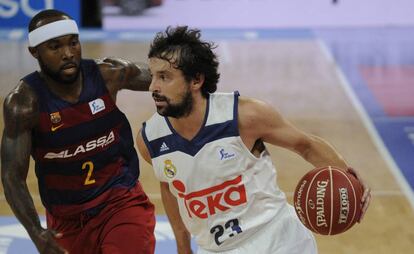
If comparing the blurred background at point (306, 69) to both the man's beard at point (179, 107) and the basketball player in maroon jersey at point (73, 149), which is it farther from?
the man's beard at point (179, 107)

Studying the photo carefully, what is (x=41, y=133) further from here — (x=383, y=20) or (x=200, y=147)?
(x=383, y=20)

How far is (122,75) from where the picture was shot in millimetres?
5438

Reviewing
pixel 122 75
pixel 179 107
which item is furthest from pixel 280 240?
pixel 122 75

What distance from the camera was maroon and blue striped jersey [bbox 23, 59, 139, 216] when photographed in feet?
16.8

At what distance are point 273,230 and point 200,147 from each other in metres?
0.57

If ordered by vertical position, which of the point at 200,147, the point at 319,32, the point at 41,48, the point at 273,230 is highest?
the point at 41,48

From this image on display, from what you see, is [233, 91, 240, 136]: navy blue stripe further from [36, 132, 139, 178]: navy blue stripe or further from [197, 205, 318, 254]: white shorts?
[36, 132, 139, 178]: navy blue stripe

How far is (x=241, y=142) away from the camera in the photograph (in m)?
A: 4.54

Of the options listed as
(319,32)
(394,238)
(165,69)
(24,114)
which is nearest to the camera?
(165,69)

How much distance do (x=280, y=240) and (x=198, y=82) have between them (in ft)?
3.00

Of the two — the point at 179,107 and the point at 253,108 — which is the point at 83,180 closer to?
the point at 179,107

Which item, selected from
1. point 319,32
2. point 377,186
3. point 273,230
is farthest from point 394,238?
point 319,32

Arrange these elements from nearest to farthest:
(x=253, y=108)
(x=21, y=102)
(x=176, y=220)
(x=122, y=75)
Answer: (x=253, y=108)
(x=176, y=220)
(x=21, y=102)
(x=122, y=75)

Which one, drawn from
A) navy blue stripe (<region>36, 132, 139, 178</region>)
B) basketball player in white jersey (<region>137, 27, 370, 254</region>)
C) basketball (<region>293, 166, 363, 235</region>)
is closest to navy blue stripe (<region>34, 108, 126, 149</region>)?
navy blue stripe (<region>36, 132, 139, 178</region>)
